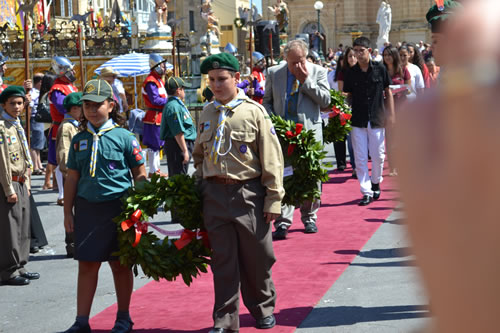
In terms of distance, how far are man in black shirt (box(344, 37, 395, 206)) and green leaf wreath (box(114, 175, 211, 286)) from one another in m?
5.49

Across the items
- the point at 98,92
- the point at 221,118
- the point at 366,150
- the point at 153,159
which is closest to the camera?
the point at 221,118

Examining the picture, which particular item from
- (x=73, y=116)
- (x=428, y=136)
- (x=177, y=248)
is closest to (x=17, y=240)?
(x=73, y=116)

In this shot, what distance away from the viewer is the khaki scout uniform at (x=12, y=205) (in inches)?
297

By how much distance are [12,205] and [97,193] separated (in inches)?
91.4

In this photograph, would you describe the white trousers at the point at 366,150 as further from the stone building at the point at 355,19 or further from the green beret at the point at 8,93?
the stone building at the point at 355,19

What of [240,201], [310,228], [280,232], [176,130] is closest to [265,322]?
[240,201]

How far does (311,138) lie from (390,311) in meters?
2.01

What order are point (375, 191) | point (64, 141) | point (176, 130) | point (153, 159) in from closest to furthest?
point (64, 141), point (176, 130), point (375, 191), point (153, 159)

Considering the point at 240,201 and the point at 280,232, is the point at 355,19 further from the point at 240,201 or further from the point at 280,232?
the point at 240,201

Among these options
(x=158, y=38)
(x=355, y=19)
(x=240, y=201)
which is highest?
(x=355, y=19)

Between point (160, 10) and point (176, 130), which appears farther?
point (160, 10)

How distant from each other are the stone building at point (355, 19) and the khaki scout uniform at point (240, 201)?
56.2 meters

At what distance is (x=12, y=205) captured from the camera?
25.4 feet

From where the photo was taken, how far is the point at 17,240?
25.5ft
